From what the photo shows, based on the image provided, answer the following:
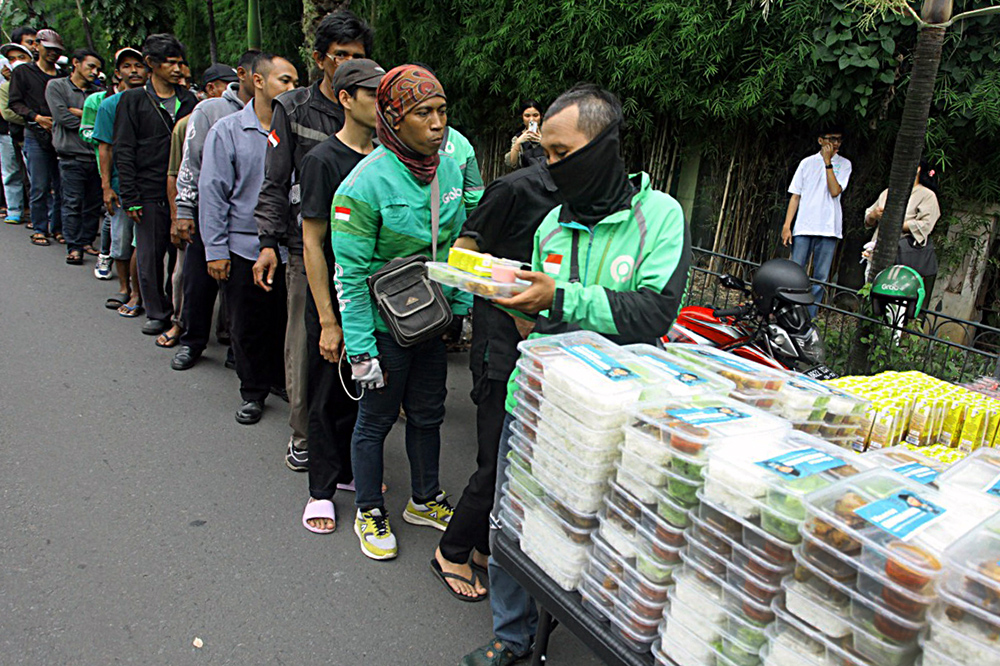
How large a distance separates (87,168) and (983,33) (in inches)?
332

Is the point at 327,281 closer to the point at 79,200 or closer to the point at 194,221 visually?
the point at 194,221

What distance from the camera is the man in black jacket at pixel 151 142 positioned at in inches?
217

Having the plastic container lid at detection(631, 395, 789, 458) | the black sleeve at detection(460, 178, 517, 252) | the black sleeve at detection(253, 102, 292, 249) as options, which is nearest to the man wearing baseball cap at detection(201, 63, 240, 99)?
the black sleeve at detection(253, 102, 292, 249)

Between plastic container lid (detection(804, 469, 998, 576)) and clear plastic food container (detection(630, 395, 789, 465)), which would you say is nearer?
plastic container lid (detection(804, 469, 998, 576))

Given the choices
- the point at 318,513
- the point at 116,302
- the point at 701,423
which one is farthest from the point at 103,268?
the point at 701,423

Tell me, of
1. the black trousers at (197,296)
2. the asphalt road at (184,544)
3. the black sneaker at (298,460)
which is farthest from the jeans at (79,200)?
the black sneaker at (298,460)

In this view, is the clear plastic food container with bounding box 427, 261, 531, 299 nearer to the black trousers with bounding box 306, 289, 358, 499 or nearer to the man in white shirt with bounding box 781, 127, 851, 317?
the black trousers with bounding box 306, 289, 358, 499

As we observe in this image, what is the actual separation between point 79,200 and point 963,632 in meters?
8.66

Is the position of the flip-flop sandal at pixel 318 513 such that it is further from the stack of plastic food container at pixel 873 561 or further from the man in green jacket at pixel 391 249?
the stack of plastic food container at pixel 873 561

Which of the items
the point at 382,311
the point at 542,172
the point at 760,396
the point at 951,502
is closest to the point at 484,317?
the point at 382,311

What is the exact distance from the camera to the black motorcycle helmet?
12.1ft

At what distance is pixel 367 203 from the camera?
2818mm

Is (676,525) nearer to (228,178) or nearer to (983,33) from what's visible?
(228,178)

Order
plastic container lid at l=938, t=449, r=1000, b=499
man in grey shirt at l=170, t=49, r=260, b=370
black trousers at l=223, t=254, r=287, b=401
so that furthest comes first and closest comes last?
man in grey shirt at l=170, t=49, r=260, b=370, black trousers at l=223, t=254, r=287, b=401, plastic container lid at l=938, t=449, r=1000, b=499
